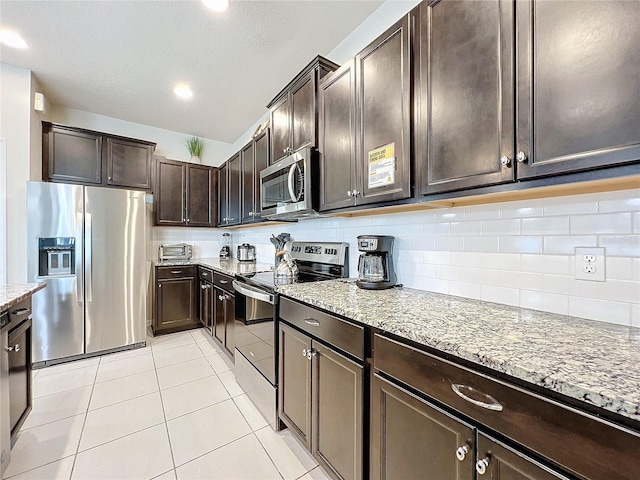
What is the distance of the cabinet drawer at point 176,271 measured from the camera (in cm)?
330

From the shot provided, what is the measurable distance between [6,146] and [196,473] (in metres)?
3.23

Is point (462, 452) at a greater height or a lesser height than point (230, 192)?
lesser

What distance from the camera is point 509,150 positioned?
0.92 m

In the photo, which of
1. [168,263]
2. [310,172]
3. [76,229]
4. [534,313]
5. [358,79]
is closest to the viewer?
[534,313]

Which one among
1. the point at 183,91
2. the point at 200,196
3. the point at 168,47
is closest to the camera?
the point at 168,47

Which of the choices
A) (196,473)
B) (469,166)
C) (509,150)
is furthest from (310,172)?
(196,473)

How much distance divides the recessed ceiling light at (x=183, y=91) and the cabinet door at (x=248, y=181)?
776mm

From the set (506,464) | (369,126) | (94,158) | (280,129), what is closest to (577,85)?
(369,126)

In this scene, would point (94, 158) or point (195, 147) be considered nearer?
point (94, 158)

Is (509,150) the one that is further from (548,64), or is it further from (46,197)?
(46,197)

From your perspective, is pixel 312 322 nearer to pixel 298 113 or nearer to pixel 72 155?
pixel 298 113

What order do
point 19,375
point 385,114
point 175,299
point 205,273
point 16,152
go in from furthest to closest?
point 175,299
point 205,273
point 16,152
point 19,375
point 385,114

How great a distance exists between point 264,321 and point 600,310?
1.63m

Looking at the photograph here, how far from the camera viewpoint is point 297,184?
6.30ft
